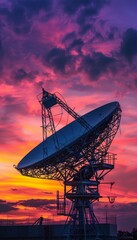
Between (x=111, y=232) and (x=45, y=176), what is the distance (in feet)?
88.6

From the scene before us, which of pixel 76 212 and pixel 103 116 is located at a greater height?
pixel 103 116

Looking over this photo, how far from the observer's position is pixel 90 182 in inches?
2675

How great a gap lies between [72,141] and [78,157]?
3.72 m

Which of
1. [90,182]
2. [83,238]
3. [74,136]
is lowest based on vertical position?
[83,238]

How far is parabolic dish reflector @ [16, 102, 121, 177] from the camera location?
6275 cm

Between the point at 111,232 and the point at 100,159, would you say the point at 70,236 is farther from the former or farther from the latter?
the point at 111,232

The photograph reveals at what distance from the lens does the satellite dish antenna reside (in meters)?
63.5

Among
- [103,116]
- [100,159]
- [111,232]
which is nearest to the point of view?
[103,116]

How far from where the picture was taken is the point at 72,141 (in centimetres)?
Result: 6284

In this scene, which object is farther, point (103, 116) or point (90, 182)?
point (90, 182)

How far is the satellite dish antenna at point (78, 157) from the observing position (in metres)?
63.5

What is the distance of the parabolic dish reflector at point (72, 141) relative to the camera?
62750 millimetres

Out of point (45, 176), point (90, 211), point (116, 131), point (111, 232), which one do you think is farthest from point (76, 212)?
point (111, 232)

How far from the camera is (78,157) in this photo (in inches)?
2589
